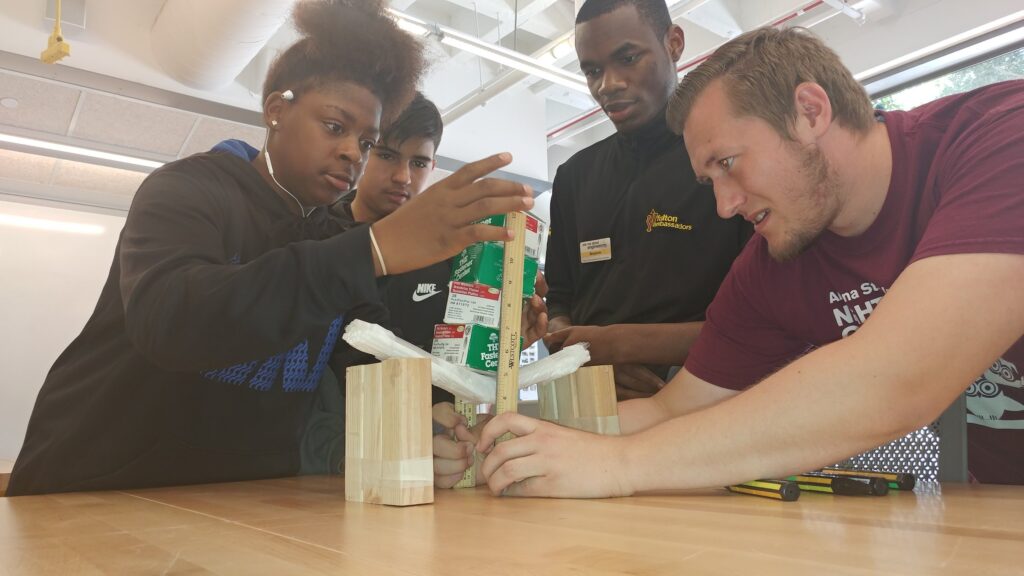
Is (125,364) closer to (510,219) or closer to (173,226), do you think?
(173,226)

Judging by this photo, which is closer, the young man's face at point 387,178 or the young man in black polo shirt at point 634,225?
the young man in black polo shirt at point 634,225

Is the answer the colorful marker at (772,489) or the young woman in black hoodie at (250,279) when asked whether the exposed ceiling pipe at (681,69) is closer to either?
the young woman in black hoodie at (250,279)

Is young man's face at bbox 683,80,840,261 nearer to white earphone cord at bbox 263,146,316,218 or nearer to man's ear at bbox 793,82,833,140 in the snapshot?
man's ear at bbox 793,82,833,140

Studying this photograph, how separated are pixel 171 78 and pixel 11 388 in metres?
2.80

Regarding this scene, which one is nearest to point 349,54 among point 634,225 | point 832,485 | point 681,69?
point 634,225

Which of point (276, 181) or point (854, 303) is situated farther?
point (276, 181)

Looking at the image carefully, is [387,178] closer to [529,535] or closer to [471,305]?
[471,305]

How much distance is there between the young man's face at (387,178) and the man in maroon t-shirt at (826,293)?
85 centimetres

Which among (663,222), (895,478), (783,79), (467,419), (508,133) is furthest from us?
(508,133)

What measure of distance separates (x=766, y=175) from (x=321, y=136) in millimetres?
752

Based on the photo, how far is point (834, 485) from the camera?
2.73 feet

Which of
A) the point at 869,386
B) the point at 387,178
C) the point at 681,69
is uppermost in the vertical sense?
the point at 681,69

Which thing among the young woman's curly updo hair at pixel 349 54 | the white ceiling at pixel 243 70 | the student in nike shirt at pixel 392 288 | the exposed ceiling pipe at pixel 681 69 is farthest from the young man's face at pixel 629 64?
the exposed ceiling pipe at pixel 681 69

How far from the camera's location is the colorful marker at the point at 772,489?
0.77m
